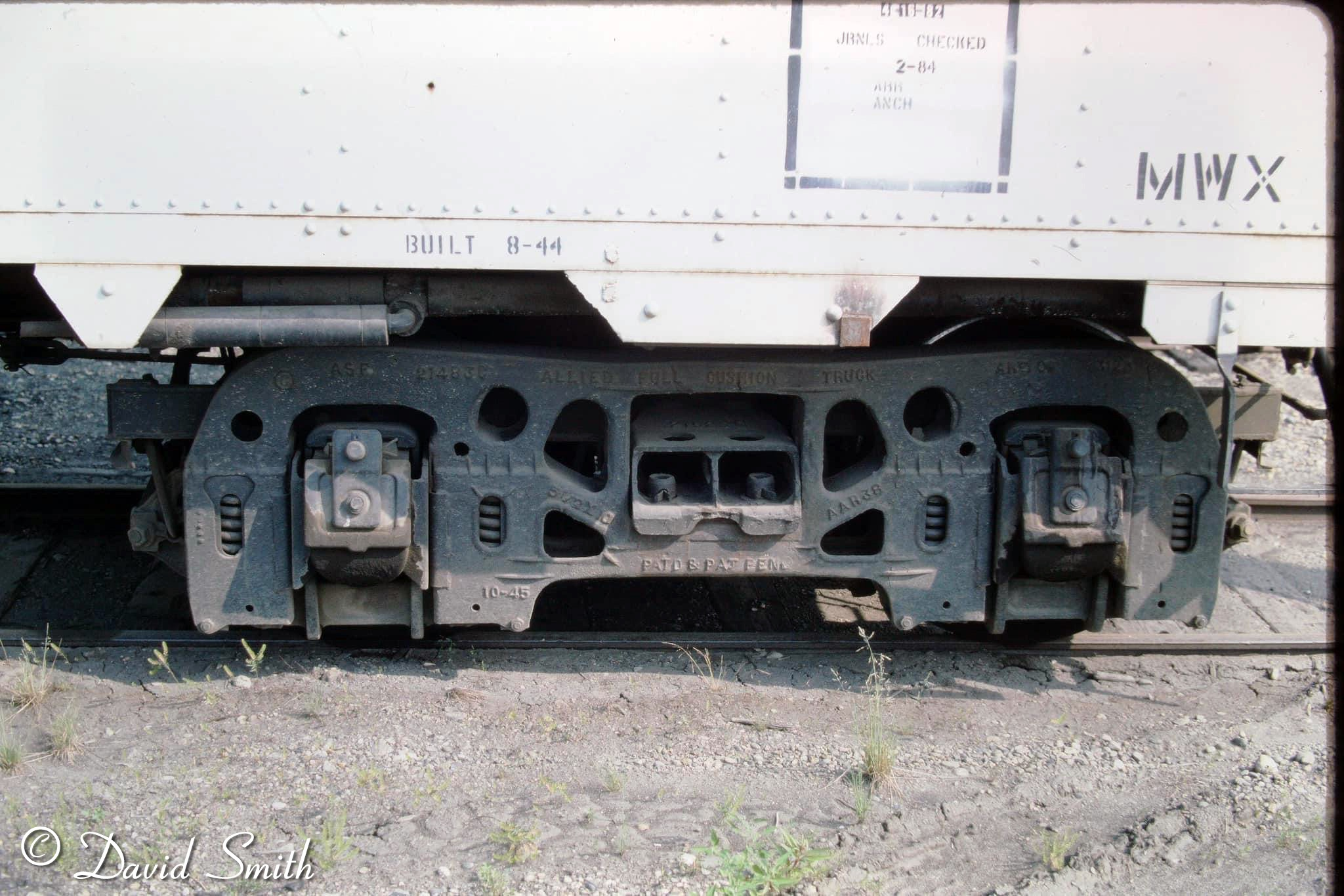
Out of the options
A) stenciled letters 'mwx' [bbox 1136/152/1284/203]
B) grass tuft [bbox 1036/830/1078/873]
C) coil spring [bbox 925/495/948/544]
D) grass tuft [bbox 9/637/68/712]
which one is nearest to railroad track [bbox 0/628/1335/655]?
grass tuft [bbox 9/637/68/712]

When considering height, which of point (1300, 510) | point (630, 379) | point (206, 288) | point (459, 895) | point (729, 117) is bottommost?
point (459, 895)

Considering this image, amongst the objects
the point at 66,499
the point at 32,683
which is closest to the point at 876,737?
the point at 32,683

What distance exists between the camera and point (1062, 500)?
4445 mm

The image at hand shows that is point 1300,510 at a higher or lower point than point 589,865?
higher

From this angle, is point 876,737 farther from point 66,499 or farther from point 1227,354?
point 66,499

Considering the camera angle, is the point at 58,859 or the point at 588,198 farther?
the point at 588,198

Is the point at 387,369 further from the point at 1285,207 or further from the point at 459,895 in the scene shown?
the point at 1285,207

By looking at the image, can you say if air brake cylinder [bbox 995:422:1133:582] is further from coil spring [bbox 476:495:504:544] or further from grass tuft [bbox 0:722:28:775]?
grass tuft [bbox 0:722:28:775]

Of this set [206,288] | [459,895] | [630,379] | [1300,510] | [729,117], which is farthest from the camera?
[1300,510]

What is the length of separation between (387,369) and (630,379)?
0.93m

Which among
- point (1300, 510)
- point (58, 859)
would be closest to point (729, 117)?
point (58, 859)

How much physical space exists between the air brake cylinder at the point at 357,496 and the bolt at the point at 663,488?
0.95 metres

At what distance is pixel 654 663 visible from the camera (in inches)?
196

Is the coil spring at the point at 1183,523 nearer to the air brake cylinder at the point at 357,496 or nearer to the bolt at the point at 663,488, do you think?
the bolt at the point at 663,488
